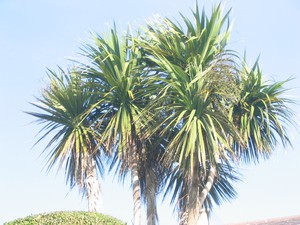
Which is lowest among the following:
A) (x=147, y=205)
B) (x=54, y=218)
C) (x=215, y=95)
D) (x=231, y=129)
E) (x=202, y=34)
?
(x=54, y=218)

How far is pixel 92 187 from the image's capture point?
1389 centimetres

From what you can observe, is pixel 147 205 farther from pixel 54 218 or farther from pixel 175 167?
pixel 54 218

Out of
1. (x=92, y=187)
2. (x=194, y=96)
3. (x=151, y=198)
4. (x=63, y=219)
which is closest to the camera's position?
(x=63, y=219)

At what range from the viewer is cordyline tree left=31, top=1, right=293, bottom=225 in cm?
1310

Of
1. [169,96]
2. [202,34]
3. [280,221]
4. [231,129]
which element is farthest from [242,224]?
[202,34]

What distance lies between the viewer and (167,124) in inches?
527

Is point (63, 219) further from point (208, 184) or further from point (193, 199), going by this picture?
point (208, 184)

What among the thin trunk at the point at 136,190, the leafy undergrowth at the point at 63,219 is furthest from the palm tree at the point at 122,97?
the leafy undergrowth at the point at 63,219

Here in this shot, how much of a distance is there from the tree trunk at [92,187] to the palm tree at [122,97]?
0.63 m

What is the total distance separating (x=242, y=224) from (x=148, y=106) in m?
3.14

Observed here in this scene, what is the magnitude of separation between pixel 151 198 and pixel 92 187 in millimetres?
1380

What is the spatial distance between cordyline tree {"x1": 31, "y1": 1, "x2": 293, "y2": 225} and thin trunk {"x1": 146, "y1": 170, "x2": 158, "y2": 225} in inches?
0.9

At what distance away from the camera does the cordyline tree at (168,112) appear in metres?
13.1

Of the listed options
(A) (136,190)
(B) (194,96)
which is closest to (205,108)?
(B) (194,96)
